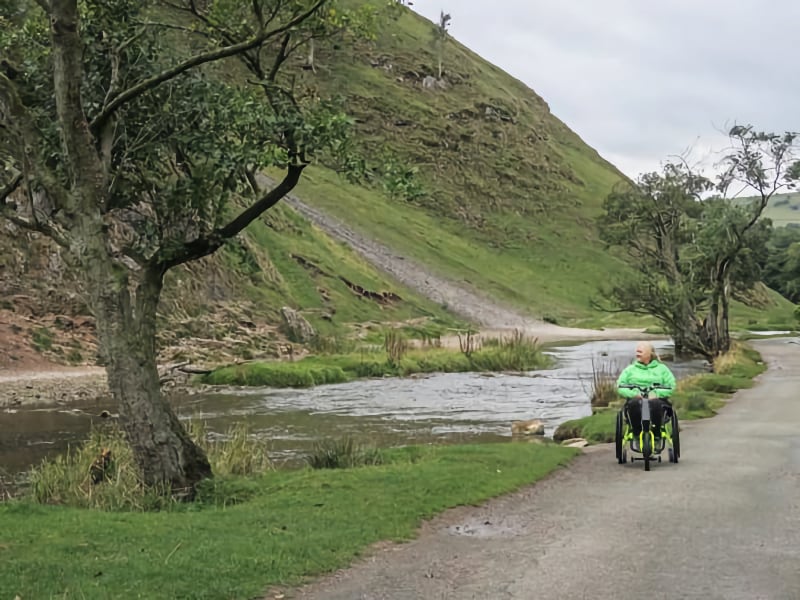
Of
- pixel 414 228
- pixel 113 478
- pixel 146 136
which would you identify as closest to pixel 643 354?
pixel 113 478

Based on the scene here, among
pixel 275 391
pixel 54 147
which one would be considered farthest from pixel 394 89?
pixel 54 147

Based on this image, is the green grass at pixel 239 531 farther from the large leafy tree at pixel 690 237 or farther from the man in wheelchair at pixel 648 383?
the large leafy tree at pixel 690 237

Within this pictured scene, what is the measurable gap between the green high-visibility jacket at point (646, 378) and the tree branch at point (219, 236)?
20.2ft

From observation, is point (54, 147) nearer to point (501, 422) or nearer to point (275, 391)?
point (501, 422)

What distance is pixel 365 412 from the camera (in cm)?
2902

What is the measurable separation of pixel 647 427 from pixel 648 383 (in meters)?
0.75

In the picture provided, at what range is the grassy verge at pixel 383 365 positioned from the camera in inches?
1534

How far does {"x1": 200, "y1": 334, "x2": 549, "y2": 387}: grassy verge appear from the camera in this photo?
3897 centimetres

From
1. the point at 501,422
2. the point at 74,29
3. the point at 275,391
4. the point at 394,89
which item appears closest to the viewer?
the point at 74,29

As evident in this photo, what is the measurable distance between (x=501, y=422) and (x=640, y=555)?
16632 millimetres

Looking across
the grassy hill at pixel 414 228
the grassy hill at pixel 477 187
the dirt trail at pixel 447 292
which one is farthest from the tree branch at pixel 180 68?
the grassy hill at pixel 477 187

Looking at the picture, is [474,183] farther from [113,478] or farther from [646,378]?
[113,478]

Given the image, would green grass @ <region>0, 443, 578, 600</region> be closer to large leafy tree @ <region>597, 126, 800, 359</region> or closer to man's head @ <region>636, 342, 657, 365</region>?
man's head @ <region>636, 342, 657, 365</region>

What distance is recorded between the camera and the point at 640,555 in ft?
32.0
